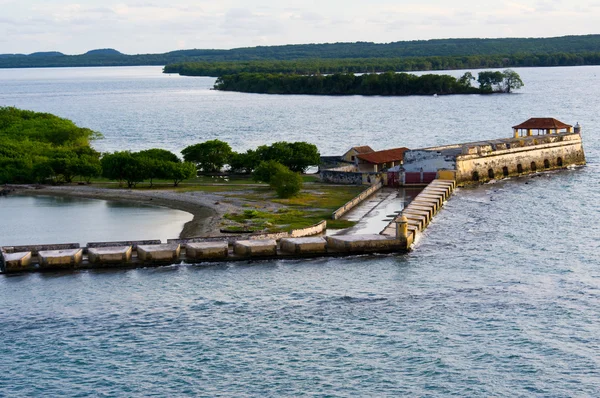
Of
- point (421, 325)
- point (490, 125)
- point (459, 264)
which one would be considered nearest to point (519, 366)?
point (421, 325)

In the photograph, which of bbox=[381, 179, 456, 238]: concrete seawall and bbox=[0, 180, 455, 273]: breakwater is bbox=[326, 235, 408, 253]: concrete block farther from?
bbox=[381, 179, 456, 238]: concrete seawall

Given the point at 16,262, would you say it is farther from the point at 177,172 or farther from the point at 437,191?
the point at 437,191

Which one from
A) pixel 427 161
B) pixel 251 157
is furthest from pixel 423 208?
pixel 251 157

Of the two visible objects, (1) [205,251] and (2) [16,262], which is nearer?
(2) [16,262]

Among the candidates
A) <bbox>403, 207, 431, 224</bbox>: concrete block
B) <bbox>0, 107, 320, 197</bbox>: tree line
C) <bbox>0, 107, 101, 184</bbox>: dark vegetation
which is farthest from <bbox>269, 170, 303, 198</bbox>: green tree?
<bbox>0, 107, 101, 184</bbox>: dark vegetation

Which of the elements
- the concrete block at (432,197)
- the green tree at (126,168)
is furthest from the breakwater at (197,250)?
the green tree at (126,168)

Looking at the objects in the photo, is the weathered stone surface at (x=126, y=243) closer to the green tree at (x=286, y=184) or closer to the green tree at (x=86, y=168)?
the green tree at (x=286, y=184)
